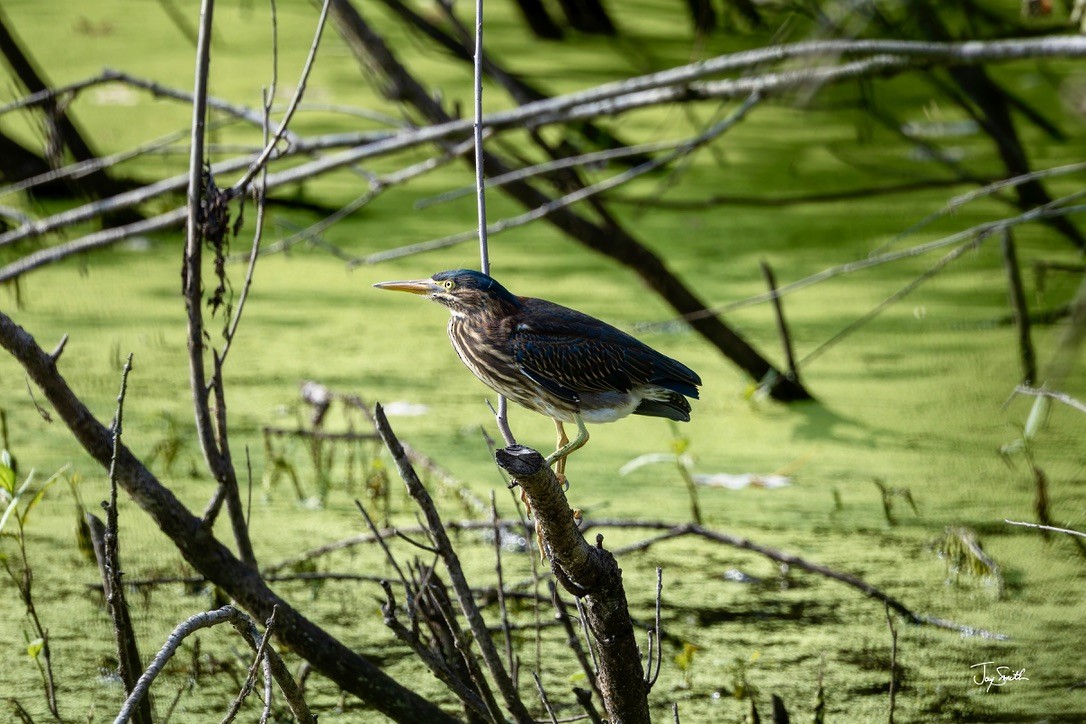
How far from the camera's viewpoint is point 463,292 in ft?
5.09

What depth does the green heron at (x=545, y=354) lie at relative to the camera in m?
1.54

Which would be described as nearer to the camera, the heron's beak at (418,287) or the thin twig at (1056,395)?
the thin twig at (1056,395)

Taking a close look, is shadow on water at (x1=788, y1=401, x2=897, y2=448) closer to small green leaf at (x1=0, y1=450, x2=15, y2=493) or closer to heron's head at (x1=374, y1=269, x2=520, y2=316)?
heron's head at (x1=374, y1=269, x2=520, y2=316)

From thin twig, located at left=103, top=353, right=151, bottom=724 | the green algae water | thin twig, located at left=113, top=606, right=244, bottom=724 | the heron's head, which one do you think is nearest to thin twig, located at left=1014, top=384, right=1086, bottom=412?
the green algae water

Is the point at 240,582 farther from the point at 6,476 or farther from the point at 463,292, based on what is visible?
the point at 463,292

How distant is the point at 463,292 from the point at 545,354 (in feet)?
0.42

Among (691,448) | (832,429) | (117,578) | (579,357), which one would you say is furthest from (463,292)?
(832,429)

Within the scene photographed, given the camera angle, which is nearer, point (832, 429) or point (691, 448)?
point (691, 448)

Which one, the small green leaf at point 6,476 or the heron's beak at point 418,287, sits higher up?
the heron's beak at point 418,287

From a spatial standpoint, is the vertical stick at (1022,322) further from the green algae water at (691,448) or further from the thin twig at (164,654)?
the thin twig at (164,654)

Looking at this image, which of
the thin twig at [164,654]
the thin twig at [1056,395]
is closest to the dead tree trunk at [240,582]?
the thin twig at [164,654]

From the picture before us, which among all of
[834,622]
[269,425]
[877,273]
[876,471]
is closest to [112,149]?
[269,425]

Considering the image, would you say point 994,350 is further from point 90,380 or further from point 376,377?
point 90,380
